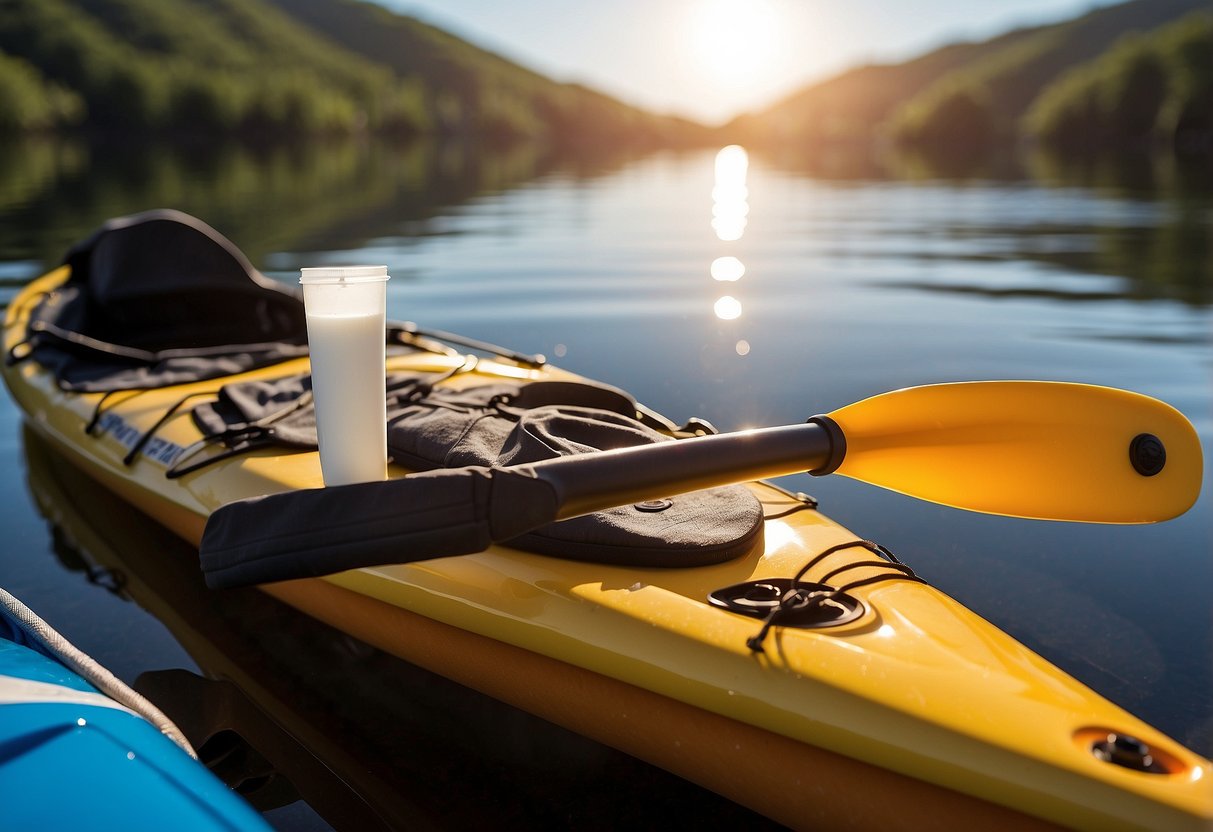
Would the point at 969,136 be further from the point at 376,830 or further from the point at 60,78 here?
the point at 376,830

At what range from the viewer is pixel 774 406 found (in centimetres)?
509

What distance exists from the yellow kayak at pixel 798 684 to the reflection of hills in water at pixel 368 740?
0.54 feet

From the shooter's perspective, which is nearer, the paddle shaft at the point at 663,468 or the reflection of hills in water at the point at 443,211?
the paddle shaft at the point at 663,468

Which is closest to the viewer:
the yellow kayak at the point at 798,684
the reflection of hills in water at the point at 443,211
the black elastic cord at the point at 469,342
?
the yellow kayak at the point at 798,684

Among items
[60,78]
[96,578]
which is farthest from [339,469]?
[60,78]

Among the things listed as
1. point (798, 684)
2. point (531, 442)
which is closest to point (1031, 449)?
point (798, 684)

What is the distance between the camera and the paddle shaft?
1.85 metres

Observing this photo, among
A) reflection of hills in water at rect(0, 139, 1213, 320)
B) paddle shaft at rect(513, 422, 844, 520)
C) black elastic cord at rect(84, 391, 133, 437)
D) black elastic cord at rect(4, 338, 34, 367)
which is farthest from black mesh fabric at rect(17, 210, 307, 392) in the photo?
reflection of hills in water at rect(0, 139, 1213, 320)

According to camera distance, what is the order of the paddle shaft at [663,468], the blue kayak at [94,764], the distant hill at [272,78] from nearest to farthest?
the blue kayak at [94,764] → the paddle shaft at [663,468] → the distant hill at [272,78]

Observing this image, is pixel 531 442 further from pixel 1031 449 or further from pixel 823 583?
pixel 1031 449

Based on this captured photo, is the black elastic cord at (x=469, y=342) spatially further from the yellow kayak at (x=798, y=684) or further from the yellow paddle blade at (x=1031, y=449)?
the yellow paddle blade at (x=1031, y=449)

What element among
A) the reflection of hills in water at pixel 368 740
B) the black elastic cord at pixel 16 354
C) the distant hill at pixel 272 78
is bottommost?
the reflection of hills in water at pixel 368 740

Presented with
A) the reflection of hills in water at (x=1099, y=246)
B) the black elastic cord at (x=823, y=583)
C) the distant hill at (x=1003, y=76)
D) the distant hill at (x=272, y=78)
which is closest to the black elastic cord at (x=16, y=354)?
the black elastic cord at (x=823, y=583)

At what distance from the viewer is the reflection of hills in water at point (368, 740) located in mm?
2141
